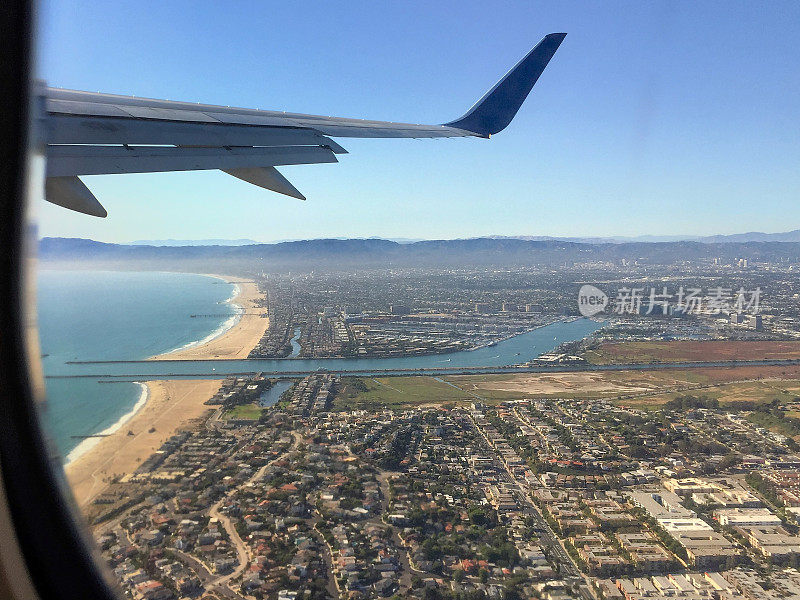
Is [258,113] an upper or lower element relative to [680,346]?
upper

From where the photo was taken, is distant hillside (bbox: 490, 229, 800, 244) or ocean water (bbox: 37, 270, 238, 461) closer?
ocean water (bbox: 37, 270, 238, 461)

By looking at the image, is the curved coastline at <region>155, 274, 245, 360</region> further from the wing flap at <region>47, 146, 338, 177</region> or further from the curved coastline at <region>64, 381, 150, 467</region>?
the wing flap at <region>47, 146, 338, 177</region>

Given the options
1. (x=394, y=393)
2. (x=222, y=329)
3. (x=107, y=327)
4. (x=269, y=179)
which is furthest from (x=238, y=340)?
(x=269, y=179)

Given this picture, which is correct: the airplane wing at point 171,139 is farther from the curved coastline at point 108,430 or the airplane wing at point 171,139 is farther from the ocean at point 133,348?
the curved coastline at point 108,430

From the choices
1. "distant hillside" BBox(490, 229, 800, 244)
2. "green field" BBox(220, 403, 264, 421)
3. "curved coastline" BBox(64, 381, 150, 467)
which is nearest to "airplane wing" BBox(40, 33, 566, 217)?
"curved coastline" BBox(64, 381, 150, 467)

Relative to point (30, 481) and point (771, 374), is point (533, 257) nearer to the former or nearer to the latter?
point (771, 374)

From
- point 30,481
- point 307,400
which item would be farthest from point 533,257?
point 30,481

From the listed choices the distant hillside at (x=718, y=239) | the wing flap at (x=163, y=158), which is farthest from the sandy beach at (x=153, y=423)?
the distant hillside at (x=718, y=239)

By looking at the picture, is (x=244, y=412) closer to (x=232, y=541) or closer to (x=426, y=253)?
(x=232, y=541)
